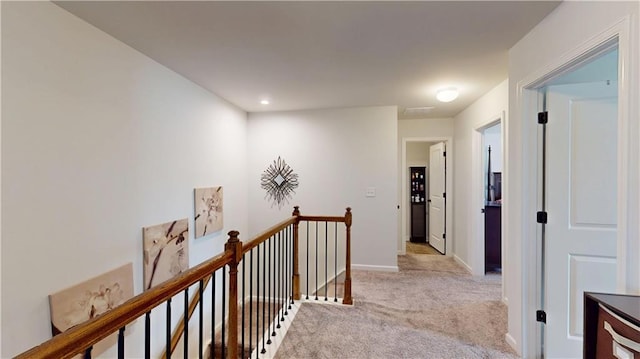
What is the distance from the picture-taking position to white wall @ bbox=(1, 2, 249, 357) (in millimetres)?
1500

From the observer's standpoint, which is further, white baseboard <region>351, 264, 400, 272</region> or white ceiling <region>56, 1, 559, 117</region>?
white baseboard <region>351, 264, 400, 272</region>

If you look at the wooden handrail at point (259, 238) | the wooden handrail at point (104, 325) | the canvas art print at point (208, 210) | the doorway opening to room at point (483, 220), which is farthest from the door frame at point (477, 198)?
the wooden handrail at point (104, 325)

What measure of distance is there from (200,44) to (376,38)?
1325 mm

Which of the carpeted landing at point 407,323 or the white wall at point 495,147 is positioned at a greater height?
the white wall at point 495,147

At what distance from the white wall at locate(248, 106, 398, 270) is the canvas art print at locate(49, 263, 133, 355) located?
2378 mm

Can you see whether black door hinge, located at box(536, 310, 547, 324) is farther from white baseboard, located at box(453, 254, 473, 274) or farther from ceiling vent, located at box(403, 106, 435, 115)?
ceiling vent, located at box(403, 106, 435, 115)

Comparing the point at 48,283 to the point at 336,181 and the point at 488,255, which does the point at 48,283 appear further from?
the point at 488,255

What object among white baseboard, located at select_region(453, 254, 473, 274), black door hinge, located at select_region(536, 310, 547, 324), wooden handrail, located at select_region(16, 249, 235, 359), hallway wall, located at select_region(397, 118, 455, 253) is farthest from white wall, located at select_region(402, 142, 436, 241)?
wooden handrail, located at select_region(16, 249, 235, 359)

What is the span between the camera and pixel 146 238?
7.82 feet

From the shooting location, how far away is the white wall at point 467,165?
340 cm

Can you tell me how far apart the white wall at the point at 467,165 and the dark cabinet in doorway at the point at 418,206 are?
4.27 feet

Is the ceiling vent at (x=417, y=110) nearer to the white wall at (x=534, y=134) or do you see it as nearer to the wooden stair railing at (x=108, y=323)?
the white wall at (x=534, y=134)

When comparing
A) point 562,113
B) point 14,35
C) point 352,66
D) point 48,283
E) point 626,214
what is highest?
point 352,66

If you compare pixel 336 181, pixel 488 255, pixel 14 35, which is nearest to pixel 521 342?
pixel 488 255
